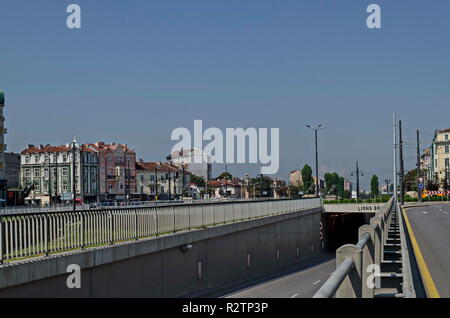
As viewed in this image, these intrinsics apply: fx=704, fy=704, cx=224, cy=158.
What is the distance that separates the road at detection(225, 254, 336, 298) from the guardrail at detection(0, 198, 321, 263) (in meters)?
3.46

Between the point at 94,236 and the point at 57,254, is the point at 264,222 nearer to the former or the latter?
the point at 94,236

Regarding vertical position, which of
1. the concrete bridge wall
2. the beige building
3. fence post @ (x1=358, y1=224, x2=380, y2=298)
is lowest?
the concrete bridge wall

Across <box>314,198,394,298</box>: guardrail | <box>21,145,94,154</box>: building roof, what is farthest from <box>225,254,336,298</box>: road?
<box>21,145,94,154</box>: building roof

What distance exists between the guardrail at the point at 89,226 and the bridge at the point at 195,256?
29mm

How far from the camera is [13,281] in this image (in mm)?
14164

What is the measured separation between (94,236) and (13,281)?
546 centimetres

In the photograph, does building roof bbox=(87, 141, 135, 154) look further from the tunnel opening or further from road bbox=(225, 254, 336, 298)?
road bbox=(225, 254, 336, 298)

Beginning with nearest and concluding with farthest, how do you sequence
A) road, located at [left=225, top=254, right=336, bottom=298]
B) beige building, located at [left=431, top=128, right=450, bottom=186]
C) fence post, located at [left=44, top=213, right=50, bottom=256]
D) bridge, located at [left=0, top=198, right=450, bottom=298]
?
bridge, located at [left=0, top=198, right=450, bottom=298] < fence post, located at [left=44, top=213, right=50, bottom=256] < road, located at [left=225, top=254, right=336, bottom=298] < beige building, located at [left=431, top=128, right=450, bottom=186]

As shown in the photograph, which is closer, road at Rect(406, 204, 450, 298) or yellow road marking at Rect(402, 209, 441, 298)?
yellow road marking at Rect(402, 209, 441, 298)

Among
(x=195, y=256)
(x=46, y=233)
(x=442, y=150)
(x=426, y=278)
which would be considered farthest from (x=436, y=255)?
(x=442, y=150)

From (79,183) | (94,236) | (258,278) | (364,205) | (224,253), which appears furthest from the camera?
(79,183)

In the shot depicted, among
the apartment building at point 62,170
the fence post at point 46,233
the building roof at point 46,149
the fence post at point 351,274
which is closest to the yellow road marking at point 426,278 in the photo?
the fence post at point 351,274

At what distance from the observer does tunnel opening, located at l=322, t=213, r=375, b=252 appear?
75.8 m
